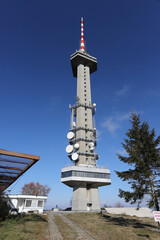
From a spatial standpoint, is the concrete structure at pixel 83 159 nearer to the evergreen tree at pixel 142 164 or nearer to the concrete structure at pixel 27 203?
the concrete structure at pixel 27 203

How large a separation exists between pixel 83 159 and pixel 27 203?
21.9 m

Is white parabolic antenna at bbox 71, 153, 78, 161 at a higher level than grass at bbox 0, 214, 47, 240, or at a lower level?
higher

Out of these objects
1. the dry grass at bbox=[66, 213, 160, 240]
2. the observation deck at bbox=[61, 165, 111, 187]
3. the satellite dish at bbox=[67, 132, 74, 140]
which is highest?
the satellite dish at bbox=[67, 132, 74, 140]

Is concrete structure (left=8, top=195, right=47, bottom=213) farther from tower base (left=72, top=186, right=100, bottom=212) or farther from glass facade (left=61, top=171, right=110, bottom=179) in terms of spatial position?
tower base (left=72, top=186, right=100, bottom=212)

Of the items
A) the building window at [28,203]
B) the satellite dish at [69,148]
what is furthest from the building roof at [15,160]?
the satellite dish at [69,148]

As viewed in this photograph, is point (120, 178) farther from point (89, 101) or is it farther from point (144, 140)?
point (89, 101)

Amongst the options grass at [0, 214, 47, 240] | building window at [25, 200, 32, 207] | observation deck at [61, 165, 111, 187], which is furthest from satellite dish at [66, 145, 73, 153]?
grass at [0, 214, 47, 240]

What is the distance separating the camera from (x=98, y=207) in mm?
46344

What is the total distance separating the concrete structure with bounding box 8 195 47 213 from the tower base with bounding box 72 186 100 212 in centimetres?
1339

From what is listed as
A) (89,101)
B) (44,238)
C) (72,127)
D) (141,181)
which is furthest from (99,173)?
(44,238)

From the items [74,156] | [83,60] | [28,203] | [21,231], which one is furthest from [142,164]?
[83,60]

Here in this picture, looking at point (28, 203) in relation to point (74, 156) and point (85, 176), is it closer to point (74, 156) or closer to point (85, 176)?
point (85, 176)

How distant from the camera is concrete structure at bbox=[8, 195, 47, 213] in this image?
3286 centimetres

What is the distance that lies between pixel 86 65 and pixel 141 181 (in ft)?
225
